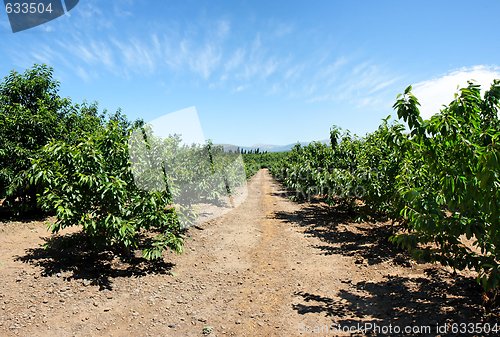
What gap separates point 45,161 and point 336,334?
20.9 ft

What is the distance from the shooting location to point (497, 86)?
475cm

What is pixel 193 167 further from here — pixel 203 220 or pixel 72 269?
pixel 72 269

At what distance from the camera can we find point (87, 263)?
6.92 metres

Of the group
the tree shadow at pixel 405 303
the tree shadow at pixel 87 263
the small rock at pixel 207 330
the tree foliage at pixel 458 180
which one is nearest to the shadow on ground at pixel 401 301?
the tree shadow at pixel 405 303

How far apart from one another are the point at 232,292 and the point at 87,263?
139 inches

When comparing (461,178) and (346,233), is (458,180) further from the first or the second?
Answer: (346,233)

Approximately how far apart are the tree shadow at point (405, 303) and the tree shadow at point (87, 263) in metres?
3.65

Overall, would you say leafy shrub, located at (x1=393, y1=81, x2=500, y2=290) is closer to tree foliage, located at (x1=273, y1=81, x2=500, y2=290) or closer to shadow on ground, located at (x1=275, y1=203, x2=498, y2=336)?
tree foliage, located at (x1=273, y1=81, x2=500, y2=290)

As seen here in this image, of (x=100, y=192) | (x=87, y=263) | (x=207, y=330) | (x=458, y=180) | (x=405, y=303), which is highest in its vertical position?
(x=100, y=192)

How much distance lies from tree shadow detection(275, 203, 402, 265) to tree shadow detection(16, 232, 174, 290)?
492 cm

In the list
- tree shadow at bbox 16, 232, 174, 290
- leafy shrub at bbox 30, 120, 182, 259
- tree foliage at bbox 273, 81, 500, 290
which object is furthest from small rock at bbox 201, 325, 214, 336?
tree foliage at bbox 273, 81, 500, 290

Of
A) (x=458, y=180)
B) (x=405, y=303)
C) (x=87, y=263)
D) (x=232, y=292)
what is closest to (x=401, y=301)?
(x=405, y=303)

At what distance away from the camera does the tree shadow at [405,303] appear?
187 inches

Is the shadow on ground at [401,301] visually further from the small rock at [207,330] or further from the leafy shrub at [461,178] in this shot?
the small rock at [207,330]
